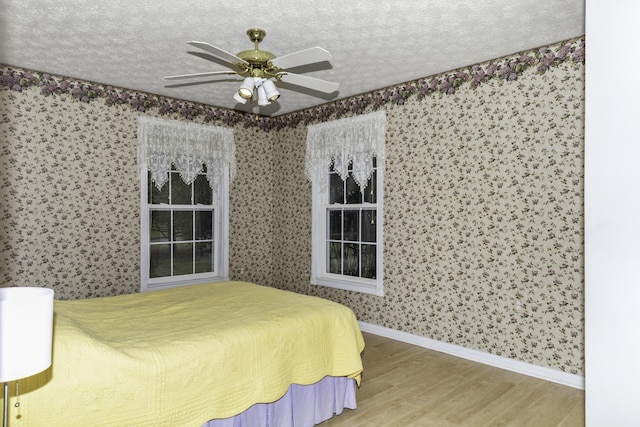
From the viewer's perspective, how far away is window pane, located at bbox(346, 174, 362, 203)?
482 cm

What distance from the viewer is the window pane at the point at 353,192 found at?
4.82 metres

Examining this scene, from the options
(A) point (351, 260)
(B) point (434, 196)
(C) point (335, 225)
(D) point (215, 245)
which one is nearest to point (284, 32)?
(B) point (434, 196)

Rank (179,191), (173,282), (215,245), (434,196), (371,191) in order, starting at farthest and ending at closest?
(215,245) → (179,191) → (173,282) → (371,191) → (434,196)

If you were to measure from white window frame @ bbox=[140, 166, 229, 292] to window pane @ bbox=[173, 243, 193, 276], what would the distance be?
0.23 ft

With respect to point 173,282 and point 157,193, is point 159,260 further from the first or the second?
point 157,193

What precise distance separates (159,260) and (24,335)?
3.66m

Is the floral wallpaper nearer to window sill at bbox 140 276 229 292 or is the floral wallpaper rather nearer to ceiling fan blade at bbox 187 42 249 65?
window sill at bbox 140 276 229 292

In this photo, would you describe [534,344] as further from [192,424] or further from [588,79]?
[192,424]

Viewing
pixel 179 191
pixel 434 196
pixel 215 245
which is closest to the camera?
pixel 434 196

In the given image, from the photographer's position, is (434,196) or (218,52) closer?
(218,52)

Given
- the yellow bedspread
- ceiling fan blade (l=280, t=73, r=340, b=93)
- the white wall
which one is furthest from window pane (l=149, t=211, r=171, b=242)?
the white wall

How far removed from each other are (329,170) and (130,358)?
3562mm

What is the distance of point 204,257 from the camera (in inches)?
202

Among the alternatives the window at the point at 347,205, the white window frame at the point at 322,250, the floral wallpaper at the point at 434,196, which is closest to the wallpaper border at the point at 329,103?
the floral wallpaper at the point at 434,196
